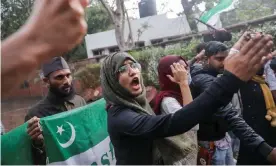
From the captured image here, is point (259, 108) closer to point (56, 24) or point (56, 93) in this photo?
point (56, 93)

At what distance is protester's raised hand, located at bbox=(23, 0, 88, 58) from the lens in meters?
0.59

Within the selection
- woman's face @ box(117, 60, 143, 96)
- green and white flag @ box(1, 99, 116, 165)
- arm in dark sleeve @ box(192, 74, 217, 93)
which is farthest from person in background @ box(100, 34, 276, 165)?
green and white flag @ box(1, 99, 116, 165)

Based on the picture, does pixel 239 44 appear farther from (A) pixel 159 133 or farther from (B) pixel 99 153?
(B) pixel 99 153

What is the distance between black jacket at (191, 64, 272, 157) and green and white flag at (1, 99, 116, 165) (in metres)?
0.86

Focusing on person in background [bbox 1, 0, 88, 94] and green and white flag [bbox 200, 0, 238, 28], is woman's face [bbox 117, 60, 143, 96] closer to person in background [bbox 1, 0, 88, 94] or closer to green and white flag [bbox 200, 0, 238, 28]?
person in background [bbox 1, 0, 88, 94]

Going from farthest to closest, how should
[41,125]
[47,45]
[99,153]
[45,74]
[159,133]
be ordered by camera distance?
[45,74]
[99,153]
[41,125]
[159,133]
[47,45]

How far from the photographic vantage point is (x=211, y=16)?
5.46 m

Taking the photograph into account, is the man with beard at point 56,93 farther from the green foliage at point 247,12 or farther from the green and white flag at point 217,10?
the green foliage at point 247,12

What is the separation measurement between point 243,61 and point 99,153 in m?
1.84

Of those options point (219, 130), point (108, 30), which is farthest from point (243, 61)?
point (108, 30)

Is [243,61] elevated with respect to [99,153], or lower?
elevated

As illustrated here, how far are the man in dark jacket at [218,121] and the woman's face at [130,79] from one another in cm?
58

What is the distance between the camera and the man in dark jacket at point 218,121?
Answer: 233 centimetres

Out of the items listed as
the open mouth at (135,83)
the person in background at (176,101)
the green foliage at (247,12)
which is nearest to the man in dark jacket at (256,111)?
the person in background at (176,101)
